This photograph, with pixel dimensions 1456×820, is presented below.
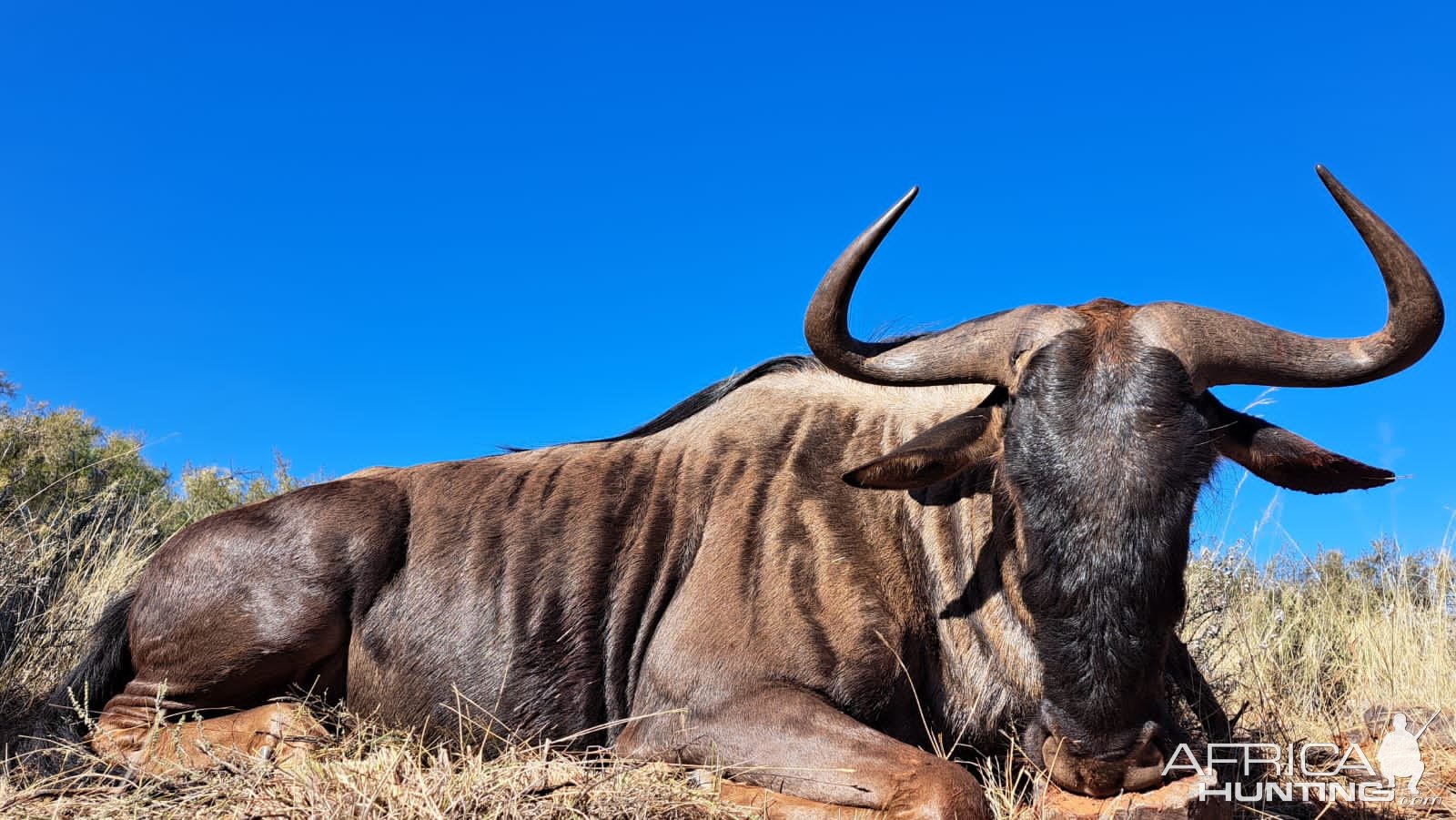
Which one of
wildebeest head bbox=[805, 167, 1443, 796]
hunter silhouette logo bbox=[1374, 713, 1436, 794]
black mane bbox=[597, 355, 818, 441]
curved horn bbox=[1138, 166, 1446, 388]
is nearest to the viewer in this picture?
wildebeest head bbox=[805, 167, 1443, 796]

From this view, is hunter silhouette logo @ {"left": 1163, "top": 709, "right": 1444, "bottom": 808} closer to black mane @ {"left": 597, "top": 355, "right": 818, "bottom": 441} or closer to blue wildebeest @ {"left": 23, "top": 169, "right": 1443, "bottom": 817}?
blue wildebeest @ {"left": 23, "top": 169, "right": 1443, "bottom": 817}

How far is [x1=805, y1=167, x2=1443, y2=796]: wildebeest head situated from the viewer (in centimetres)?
354

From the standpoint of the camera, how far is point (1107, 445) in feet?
11.9

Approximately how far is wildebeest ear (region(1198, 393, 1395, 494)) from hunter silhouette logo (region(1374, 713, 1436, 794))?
1.38 m

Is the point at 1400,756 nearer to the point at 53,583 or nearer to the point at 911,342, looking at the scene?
Result: the point at 911,342

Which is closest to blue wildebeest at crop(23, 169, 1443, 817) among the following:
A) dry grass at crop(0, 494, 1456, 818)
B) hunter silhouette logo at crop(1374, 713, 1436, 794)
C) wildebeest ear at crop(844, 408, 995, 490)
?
wildebeest ear at crop(844, 408, 995, 490)

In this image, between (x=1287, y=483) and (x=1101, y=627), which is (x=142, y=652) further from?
(x=1287, y=483)

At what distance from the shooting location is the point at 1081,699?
3580 mm

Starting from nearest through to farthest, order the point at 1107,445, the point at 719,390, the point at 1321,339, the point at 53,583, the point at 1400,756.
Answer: the point at 1107,445 < the point at 1321,339 < the point at 1400,756 < the point at 719,390 < the point at 53,583

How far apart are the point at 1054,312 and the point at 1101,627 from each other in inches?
51.5

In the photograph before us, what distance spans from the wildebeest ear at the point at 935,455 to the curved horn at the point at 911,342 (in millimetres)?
226

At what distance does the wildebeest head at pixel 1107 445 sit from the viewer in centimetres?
354

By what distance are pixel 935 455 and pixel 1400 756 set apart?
8.93 feet

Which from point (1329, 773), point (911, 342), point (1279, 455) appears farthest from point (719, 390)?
point (1329, 773)
